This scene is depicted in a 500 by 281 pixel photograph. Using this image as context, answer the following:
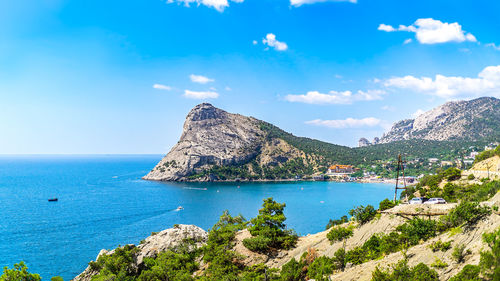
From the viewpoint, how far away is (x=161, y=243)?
41.4 m

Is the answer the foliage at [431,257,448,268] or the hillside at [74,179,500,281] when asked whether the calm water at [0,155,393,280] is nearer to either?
the hillside at [74,179,500,281]

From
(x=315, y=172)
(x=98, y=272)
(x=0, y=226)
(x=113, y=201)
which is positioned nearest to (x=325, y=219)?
(x=98, y=272)

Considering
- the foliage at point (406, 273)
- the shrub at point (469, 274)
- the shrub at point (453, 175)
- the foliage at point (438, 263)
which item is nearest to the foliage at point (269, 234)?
the foliage at point (406, 273)

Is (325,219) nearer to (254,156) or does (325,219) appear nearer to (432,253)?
(432,253)

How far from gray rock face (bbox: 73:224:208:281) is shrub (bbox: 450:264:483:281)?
3172 centimetres

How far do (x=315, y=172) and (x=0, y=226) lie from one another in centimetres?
14991

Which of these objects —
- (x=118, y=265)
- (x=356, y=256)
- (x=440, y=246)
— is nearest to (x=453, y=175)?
(x=356, y=256)

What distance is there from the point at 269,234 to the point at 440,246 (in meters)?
19.3

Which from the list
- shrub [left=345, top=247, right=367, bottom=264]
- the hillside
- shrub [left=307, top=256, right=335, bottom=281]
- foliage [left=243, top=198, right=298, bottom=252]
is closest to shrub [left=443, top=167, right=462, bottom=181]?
the hillside

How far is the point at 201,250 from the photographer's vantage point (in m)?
39.7

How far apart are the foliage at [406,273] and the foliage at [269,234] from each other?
15973 millimetres

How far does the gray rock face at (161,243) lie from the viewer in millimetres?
38219

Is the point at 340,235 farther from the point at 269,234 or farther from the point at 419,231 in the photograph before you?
the point at 419,231

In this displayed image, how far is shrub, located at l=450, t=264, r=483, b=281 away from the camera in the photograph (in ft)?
49.2
